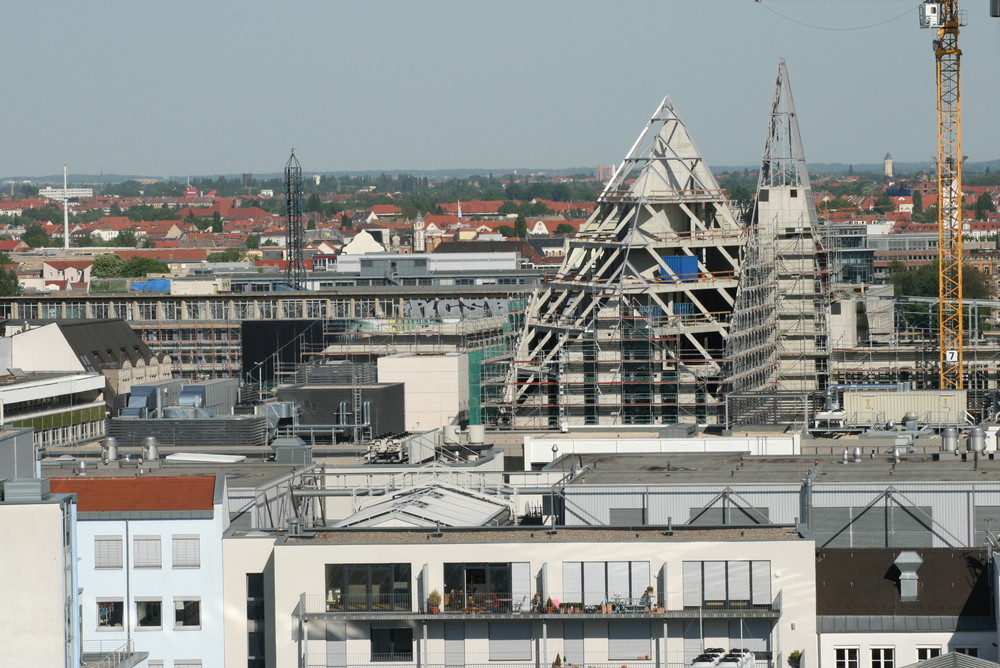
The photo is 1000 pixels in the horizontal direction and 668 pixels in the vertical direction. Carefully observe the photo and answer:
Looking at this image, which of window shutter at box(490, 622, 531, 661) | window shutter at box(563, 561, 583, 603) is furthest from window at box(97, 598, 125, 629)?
window shutter at box(563, 561, 583, 603)

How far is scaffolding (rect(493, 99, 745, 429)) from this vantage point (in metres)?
84.9

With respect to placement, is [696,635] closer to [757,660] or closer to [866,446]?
[757,660]

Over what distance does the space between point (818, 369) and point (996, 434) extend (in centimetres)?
4167

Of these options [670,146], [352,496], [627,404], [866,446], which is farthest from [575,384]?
[352,496]

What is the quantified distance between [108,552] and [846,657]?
1400 cm

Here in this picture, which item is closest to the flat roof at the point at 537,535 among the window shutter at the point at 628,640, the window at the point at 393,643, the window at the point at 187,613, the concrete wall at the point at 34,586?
the window shutter at the point at 628,640

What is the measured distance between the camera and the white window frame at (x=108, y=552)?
3931cm

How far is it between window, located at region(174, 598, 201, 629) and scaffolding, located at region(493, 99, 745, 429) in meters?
44.1

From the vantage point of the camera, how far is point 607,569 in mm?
36625

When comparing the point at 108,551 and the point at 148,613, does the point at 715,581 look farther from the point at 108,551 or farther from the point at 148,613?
the point at 108,551

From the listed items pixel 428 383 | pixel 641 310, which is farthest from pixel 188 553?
pixel 641 310

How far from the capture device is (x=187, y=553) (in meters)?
39.3

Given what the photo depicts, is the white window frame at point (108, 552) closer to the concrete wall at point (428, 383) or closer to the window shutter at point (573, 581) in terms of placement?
the window shutter at point (573, 581)

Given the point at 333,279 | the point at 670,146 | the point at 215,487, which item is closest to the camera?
the point at 215,487
